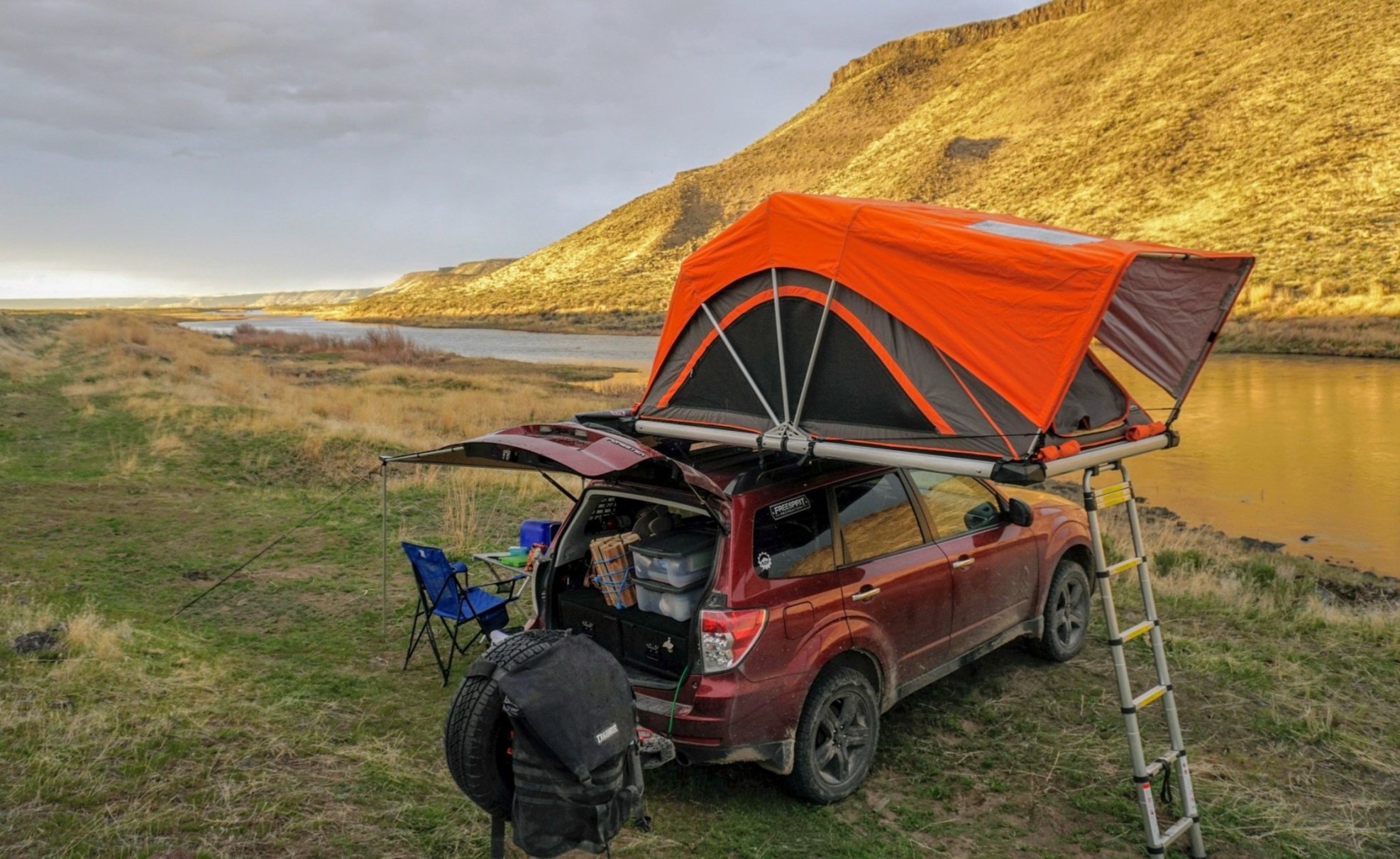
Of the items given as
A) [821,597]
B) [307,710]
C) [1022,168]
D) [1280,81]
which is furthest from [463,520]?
[1022,168]

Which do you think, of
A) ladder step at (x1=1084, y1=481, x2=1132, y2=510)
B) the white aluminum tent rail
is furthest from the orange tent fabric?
ladder step at (x1=1084, y1=481, x2=1132, y2=510)

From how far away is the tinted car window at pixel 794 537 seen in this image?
443 cm

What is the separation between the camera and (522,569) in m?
7.23

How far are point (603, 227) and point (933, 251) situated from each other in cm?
14126

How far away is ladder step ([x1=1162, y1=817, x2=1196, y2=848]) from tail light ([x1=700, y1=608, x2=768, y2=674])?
204cm

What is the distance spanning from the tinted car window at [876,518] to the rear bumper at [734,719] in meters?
0.84

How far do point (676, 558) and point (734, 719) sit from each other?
86 centimetres

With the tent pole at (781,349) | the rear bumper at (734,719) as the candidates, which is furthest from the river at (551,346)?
the rear bumper at (734,719)

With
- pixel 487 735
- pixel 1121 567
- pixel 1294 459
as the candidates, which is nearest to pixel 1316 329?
pixel 1294 459

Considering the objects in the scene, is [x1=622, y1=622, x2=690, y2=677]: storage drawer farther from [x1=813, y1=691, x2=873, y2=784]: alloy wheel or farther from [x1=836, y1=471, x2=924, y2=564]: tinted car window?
[x1=836, y1=471, x2=924, y2=564]: tinted car window

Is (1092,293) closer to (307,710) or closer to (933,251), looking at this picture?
(933,251)

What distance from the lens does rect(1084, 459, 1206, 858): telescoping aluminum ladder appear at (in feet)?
13.6

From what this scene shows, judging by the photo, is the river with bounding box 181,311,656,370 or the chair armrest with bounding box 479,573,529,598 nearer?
the chair armrest with bounding box 479,573,529,598

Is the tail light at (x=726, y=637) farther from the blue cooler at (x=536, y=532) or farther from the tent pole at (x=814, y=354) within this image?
the blue cooler at (x=536, y=532)
